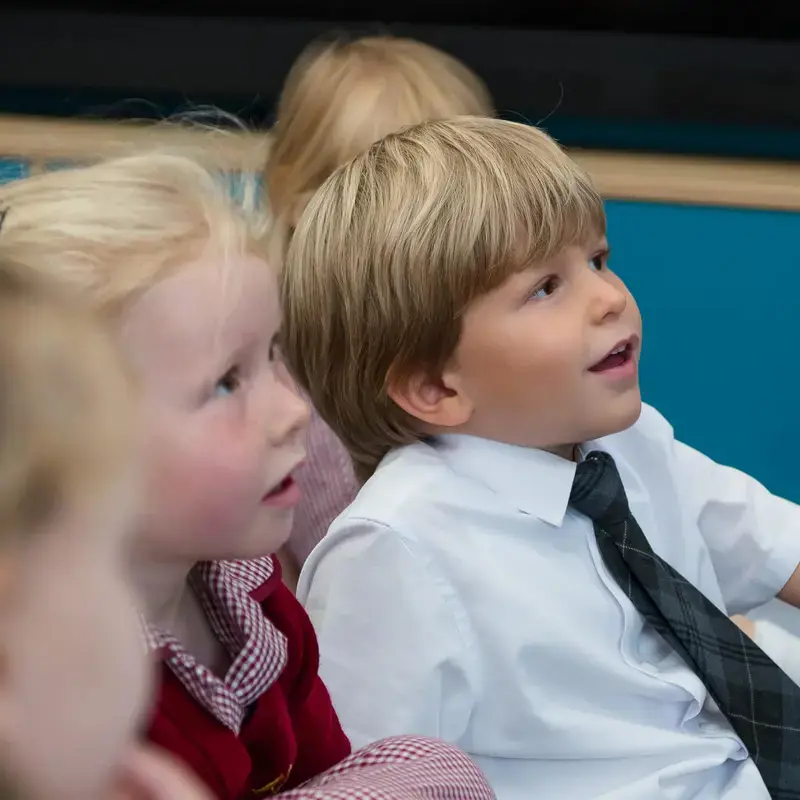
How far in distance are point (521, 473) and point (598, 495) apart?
6 cm

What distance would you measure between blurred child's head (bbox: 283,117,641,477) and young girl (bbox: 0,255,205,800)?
0.48m

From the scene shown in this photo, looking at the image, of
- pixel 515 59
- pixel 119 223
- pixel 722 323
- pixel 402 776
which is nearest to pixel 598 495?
pixel 402 776

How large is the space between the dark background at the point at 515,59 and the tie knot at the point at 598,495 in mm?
871

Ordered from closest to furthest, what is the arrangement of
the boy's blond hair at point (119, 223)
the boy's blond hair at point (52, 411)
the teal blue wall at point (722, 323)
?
the boy's blond hair at point (52, 411) < the boy's blond hair at point (119, 223) < the teal blue wall at point (722, 323)

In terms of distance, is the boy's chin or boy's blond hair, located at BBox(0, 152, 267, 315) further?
the boy's chin

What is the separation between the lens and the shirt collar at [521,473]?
0.81m

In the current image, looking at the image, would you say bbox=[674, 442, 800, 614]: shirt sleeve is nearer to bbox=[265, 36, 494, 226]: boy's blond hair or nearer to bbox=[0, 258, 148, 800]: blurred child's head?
bbox=[265, 36, 494, 226]: boy's blond hair

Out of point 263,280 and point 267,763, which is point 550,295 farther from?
point 267,763

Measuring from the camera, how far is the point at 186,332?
1.84 ft

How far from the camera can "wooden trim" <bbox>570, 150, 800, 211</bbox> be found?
4.62ft

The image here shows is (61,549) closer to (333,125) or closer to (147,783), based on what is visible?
(147,783)

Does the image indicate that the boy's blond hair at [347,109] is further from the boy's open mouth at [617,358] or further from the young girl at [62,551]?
the young girl at [62,551]

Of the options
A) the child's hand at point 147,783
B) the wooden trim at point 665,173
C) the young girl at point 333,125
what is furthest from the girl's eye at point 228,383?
the wooden trim at point 665,173

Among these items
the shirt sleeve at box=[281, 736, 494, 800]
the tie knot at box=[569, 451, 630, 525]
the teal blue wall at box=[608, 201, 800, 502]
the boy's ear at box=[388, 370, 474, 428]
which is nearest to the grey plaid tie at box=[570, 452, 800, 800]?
the tie knot at box=[569, 451, 630, 525]
